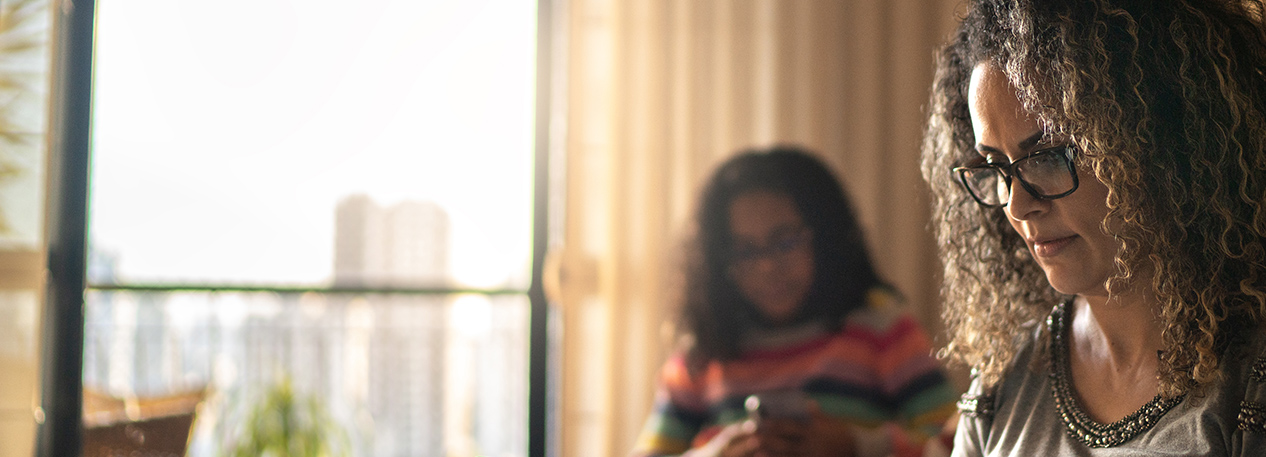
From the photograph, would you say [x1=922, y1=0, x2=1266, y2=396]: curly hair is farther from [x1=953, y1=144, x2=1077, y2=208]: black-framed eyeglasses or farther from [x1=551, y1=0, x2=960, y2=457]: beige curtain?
[x1=551, y1=0, x2=960, y2=457]: beige curtain

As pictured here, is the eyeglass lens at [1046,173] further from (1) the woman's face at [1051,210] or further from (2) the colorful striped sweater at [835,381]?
(2) the colorful striped sweater at [835,381]

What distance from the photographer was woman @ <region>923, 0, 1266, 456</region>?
81 centimetres

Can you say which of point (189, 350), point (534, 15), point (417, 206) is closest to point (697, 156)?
point (534, 15)

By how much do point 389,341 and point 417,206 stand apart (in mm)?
717

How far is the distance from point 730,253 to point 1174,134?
53.2 inches

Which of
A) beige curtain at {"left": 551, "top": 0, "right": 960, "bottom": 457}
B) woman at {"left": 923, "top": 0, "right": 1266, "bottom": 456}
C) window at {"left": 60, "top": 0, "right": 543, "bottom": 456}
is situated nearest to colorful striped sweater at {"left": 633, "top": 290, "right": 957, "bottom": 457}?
beige curtain at {"left": 551, "top": 0, "right": 960, "bottom": 457}

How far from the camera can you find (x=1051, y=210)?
2.88 ft

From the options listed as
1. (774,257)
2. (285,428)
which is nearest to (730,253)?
(774,257)

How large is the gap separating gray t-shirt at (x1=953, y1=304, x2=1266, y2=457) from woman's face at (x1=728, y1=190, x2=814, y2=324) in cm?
98

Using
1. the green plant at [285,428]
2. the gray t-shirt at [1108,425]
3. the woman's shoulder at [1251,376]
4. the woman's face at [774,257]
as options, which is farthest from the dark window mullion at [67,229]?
the woman's shoulder at [1251,376]

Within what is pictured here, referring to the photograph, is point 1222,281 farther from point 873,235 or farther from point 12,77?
point 12,77

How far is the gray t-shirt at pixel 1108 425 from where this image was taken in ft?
2.55

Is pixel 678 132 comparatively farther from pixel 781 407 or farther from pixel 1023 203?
pixel 1023 203

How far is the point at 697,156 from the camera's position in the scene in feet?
8.80
